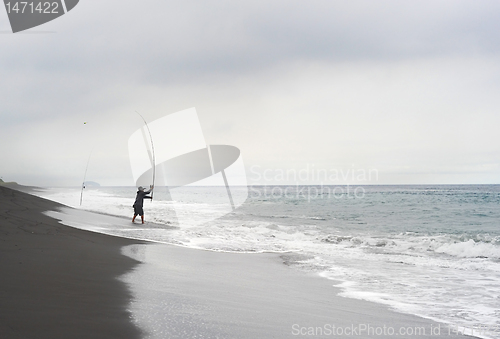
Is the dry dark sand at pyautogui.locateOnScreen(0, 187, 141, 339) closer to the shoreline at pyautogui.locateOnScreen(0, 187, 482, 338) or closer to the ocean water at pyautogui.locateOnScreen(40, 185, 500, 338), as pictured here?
the shoreline at pyautogui.locateOnScreen(0, 187, 482, 338)

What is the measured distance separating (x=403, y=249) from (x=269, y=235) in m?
4.88

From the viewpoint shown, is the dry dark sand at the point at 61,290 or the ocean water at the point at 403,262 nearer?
the dry dark sand at the point at 61,290

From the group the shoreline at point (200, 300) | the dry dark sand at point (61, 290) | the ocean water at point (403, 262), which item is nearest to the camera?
the dry dark sand at point (61, 290)

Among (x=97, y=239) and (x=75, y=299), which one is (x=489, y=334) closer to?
(x=75, y=299)

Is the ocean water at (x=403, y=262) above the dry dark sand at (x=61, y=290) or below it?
below

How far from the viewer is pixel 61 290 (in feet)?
13.7

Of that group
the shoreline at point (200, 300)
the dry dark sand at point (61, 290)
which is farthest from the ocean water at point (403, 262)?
the dry dark sand at point (61, 290)

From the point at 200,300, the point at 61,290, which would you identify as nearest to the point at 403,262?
the point at 200,300

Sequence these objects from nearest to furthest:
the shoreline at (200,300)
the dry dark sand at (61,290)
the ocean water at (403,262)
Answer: the dry dark sand at (61,290) → the shoreline at (200,300) → the ocean water at (403,262)

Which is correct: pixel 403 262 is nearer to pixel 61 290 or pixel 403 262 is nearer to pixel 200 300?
pixel 200 300

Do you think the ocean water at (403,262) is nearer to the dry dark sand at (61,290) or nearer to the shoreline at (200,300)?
the shoreline at (200,300)

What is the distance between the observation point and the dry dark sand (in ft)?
9.99

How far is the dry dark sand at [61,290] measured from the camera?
120 inches

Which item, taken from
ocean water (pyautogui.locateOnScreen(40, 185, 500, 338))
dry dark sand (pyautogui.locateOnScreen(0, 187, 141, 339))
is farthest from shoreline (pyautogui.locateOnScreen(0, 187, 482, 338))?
ocean water (pyautogui.locateOnScreen(40, 185, 500, 338))
